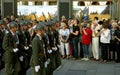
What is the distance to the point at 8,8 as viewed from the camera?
2419 centimetres

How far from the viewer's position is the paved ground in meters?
14.5

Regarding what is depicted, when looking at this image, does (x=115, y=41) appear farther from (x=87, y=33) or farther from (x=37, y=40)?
(x=37, y=40)

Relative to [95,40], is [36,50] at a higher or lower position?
higher

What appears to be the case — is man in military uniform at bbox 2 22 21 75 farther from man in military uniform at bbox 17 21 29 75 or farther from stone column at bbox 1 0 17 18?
stone column at bbox 1 0 17 18

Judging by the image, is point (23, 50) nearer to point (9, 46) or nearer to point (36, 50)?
point (9, 46)

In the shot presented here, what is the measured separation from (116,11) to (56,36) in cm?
1103

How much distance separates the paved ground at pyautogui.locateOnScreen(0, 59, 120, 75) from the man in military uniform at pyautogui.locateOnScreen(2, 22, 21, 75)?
2.40 m

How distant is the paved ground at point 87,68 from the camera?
571 inches

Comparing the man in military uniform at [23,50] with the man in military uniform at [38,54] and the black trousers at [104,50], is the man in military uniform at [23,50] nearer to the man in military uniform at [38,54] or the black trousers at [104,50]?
the man in military uniform at [38,54]

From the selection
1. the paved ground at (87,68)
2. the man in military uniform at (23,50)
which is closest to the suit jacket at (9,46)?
the man in military uniform at (23,50)

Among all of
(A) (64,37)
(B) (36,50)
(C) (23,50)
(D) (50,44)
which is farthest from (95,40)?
(B) (36,50)

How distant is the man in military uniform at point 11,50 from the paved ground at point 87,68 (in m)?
2.40

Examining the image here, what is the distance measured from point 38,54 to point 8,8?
558 inches

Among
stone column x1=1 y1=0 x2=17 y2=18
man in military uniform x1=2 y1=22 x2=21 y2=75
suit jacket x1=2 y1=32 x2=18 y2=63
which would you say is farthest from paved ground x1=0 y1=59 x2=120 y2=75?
stone column x1=1 y1=0 x2=17 y2=18
